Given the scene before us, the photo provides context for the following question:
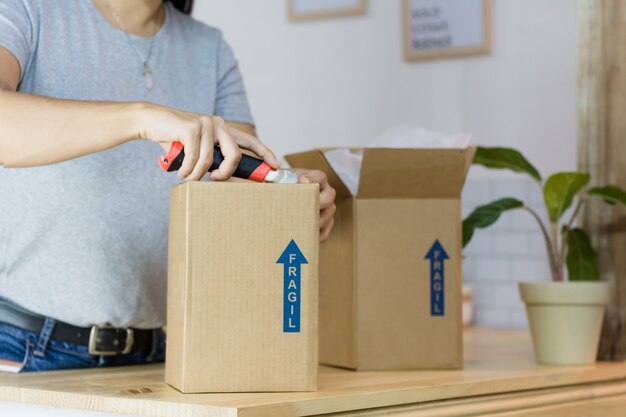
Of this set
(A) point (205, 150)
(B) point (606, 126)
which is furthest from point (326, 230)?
(B) point (606, 126)

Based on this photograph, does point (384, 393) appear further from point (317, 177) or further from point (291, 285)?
point (317, 177)

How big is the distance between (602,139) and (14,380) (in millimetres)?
1274

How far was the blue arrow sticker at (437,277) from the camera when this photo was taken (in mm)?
1684

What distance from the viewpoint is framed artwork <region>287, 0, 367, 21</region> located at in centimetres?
315

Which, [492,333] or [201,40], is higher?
[201,40]

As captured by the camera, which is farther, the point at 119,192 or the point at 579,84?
the point at 579,84

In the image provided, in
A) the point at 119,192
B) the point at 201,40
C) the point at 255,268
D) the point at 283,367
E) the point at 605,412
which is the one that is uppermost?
the point at 201,40

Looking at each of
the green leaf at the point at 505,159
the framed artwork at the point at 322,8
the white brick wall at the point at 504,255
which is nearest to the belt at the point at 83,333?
the green leaf at the point at 505,159

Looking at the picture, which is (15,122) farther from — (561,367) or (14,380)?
(561,367)

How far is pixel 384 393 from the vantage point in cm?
137

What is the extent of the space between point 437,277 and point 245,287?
19.4 inches

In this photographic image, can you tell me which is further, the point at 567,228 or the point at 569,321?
the point at 567,228

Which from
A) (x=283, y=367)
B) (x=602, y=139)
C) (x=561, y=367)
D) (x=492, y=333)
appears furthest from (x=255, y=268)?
(x=492, y=333)

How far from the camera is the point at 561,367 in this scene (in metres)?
1.82
